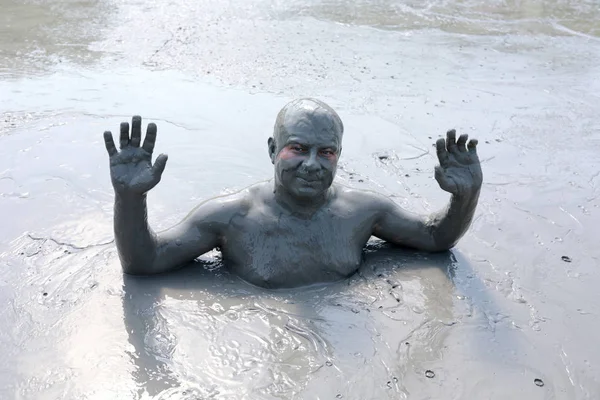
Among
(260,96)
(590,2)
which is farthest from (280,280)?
(590,2)

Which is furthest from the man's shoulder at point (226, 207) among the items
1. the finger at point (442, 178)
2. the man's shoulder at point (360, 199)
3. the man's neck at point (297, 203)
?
the finger at point (442, 178)

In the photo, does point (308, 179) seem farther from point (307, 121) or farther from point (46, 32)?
point (46, 32)

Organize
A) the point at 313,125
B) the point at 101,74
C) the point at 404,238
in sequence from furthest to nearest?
the point at 101,74 → the point at 404,238 → the point at 313,125

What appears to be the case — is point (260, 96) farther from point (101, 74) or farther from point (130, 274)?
point (130, 274)

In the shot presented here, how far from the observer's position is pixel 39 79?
22.4 ft

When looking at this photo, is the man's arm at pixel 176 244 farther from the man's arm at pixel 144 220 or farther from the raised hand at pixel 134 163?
the raised hand at pixel 134 163

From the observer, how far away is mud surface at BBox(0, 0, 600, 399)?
3037 millimetres

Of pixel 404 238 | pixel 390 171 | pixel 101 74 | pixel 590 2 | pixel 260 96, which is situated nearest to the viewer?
pixel 404 238

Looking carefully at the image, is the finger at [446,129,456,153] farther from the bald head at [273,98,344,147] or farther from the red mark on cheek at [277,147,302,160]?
the red mark on cheek at [277,147,302,160]

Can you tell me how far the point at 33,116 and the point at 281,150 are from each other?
11.0 feet

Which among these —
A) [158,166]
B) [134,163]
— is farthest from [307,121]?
[134,163]

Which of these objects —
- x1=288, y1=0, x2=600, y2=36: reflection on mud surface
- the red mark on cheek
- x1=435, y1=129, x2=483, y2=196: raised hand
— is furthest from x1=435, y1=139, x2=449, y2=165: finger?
x1=288, y1=0, x2=600, y2=36: reflection on mud surface

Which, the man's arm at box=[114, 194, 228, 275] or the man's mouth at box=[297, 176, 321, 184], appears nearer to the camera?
the man's mouth at box=[297, 176, 321, 184]

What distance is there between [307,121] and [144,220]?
0.96 m
